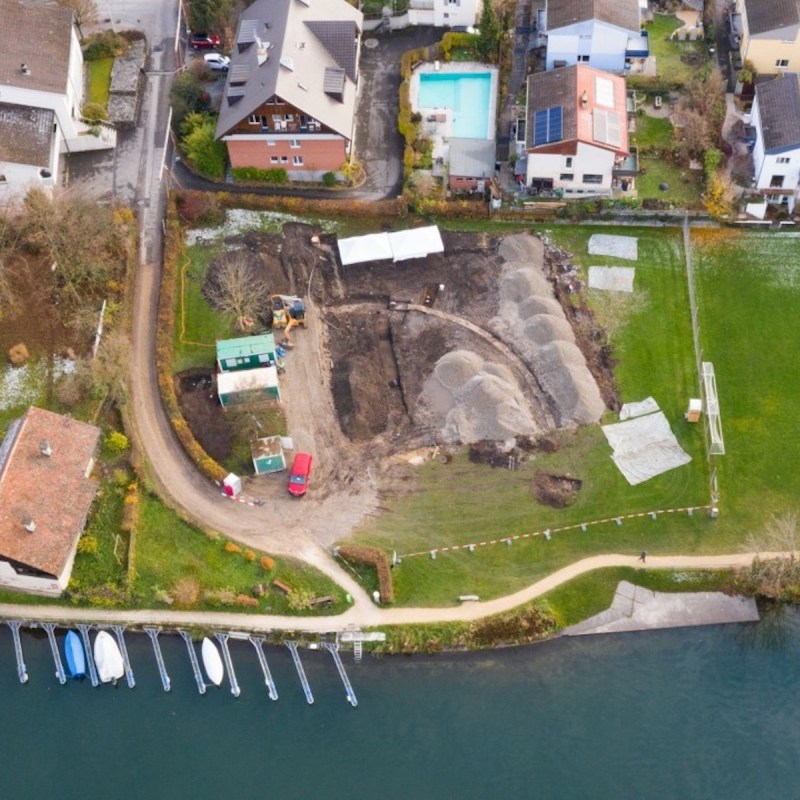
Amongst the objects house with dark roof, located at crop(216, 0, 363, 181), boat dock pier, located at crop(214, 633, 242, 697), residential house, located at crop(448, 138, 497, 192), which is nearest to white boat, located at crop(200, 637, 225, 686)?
boat dock pier, located at crop(214, 633, 242, 697)

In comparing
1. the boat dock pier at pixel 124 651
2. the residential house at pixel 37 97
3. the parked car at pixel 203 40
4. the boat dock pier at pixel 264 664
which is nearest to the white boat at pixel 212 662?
the boat dock pier at pixel 264 664

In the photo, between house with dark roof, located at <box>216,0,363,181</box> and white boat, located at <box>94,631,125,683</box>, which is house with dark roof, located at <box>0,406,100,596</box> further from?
house with dark roof, located at <box>216,0,363,181</box>

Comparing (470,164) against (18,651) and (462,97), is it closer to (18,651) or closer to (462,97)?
(462,97)

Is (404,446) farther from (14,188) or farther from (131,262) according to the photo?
(14,188)

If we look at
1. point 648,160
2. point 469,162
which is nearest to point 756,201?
point 648,160

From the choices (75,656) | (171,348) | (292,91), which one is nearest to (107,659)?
(75,656)
